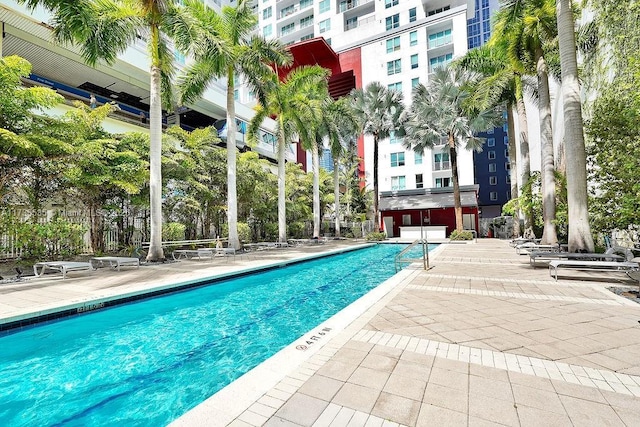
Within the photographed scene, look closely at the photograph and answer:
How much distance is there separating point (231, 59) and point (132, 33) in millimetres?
3994

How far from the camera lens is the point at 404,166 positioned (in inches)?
1324

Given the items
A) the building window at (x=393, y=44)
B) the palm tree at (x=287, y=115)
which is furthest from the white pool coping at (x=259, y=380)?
the building window at (x=393, y=44)

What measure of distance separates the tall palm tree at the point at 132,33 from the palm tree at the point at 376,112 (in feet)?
51.7

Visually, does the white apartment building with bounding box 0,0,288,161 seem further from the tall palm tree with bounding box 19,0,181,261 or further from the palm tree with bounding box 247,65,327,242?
the palm tree with bounding box 247,65,327,242

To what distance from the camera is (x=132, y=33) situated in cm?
1150

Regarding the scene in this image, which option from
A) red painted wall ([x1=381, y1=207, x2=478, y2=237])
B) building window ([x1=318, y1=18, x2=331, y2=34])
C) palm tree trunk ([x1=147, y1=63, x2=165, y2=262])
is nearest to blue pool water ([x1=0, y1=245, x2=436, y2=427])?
palm tree trunk ([x1=147, y1=63, x2=165, y2=262])

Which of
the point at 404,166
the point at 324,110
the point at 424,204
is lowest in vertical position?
the point at 424,204

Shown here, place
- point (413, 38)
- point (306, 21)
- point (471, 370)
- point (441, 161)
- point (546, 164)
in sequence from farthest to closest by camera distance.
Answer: point (306, 21) < point (413, 38) < point (441, 161) < point (546, 164) < point (471, 370)

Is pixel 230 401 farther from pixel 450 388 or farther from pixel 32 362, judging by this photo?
pixel 32 362

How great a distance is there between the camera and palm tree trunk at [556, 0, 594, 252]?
920cm

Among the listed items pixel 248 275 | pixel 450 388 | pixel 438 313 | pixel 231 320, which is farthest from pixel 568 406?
pixel 248 275

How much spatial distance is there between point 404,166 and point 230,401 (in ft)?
110

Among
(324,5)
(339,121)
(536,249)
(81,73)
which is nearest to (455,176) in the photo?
(339,121)

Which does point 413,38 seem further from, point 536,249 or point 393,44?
point 536,249
